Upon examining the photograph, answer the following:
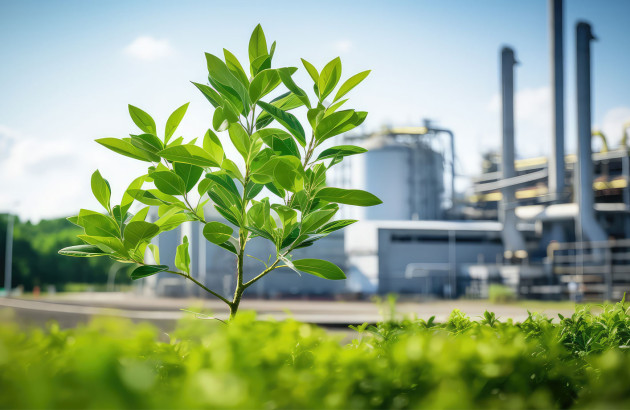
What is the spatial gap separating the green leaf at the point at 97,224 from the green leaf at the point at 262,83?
85cm

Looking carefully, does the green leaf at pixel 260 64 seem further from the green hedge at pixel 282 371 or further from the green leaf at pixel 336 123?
the green hedge at pixel 282 371

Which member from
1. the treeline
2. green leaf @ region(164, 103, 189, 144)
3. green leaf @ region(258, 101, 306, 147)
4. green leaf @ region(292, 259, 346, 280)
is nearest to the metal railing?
green leaf @ region(292, 259, 346, 280)

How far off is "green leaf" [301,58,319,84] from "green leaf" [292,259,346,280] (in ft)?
2.64

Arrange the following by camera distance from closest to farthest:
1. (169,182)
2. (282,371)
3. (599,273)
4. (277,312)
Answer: (282,371), (169,182), (277,312), (599,273)

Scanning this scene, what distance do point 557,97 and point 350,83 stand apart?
3795 centimetres

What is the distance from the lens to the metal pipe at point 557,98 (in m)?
36.2

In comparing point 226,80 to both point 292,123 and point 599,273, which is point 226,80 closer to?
point 292,123

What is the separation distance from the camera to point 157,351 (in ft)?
6.74

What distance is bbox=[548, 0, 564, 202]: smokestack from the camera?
3625 cm

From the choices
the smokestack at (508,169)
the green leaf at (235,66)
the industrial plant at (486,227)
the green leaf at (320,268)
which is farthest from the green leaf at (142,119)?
the smokestack at (508,169)

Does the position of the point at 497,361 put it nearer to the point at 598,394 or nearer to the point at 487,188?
the point at 598,394

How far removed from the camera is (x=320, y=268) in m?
2.45

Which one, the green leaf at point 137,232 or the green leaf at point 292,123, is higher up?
the green leaf at point 292,123

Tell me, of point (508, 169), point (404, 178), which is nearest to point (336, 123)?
point (508, 169)
